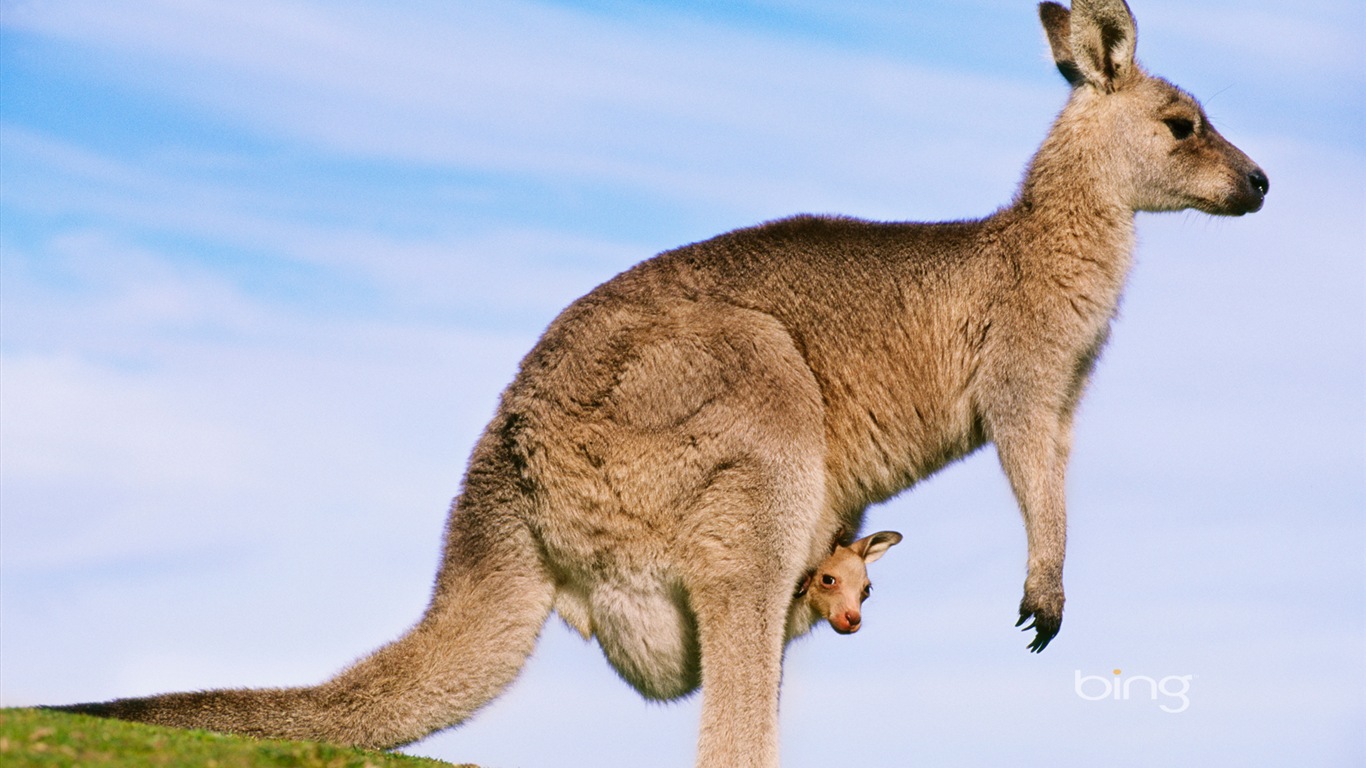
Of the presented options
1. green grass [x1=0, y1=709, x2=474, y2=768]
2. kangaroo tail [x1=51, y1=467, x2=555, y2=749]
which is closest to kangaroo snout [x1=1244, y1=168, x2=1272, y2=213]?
kangaroo tail [x1=51, y1=467, x2=555, y2=749]

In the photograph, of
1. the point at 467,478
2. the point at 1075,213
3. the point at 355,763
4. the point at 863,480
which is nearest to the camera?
the point at 355,763

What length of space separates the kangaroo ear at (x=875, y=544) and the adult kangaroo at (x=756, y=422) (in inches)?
6.2

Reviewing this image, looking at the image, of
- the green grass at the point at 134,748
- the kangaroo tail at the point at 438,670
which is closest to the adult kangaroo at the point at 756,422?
the kangaroo tail at the point at 438,670

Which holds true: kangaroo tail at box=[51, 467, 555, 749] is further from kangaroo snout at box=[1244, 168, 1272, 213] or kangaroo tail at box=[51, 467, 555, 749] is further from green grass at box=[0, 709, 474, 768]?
kangaroo snout at box=[1244, 168, 1272, 213]

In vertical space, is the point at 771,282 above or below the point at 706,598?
above

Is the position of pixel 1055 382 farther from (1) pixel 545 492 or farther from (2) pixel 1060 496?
(1) pixel 545 492

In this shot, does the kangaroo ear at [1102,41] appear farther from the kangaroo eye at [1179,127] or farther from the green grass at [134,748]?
the green grass at [134,748]

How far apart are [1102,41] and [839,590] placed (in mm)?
3881

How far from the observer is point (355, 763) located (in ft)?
20.3

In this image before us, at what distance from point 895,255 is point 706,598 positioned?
2.59 meters

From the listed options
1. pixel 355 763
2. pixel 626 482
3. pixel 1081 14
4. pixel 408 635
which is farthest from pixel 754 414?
pixel 1081 14

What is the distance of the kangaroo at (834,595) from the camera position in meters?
7.93

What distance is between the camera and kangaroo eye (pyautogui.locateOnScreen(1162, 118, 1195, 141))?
8.64 metres

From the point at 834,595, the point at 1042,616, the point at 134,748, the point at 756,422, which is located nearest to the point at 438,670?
the point at 134,748
